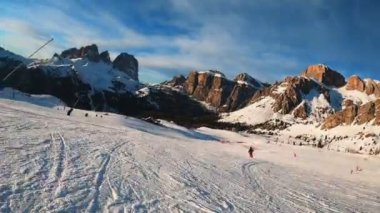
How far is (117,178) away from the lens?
664 inches

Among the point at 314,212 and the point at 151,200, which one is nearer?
the point at 151,200

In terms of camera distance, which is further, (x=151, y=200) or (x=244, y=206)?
(x=244, y=206)

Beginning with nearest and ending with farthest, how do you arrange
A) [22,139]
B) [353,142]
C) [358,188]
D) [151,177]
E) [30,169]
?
[30,169] → [151,177] → [22,139] → [358,188] → [353,142]

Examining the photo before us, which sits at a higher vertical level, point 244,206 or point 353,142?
point 353,142

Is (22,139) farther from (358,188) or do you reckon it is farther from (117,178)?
(358,188)

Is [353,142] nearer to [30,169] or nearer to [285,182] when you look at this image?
[285,182]

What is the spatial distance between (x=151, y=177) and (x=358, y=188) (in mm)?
14911

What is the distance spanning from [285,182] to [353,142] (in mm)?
164214

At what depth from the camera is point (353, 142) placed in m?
179

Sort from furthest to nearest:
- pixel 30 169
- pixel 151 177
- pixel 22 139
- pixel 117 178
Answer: pixel 22 139, pixel 151 177, pixel 117 178, pixel 30 169

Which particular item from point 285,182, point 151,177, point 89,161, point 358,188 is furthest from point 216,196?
point 358,188

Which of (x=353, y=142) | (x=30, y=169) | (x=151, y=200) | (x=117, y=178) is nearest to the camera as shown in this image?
(x=151, y=200)

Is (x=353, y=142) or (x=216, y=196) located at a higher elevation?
(x=353, y=142)

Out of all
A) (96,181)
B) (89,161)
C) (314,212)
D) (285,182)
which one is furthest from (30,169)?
(285,182)
